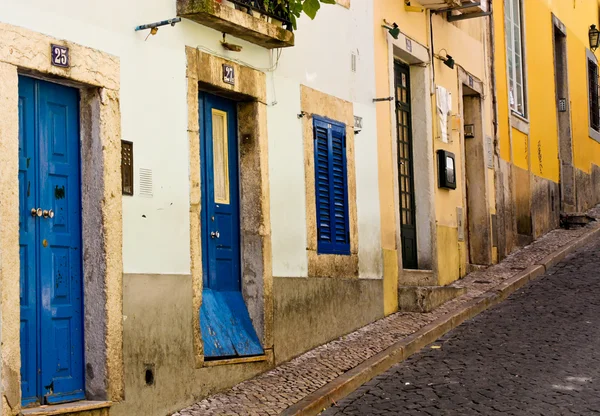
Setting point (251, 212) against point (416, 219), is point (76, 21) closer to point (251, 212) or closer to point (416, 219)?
point (251, 212)

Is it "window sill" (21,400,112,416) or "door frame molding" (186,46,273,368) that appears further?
"door frame molding" (186,46,273,368)

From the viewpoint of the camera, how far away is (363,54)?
39.9 feet

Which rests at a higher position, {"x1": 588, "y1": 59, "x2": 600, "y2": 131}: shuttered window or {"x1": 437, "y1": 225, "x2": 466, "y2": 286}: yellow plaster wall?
{"x1": 588, "y1": 59, "x2": 600, "y2": 131}: shuttered window

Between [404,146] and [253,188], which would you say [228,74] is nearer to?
[253,188]

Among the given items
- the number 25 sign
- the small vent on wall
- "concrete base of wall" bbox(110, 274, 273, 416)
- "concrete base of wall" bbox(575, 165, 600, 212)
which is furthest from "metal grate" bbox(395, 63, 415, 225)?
"concrete base of wall" bbox(575, 165, 600, 212)

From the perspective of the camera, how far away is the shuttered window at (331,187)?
35.7 ft

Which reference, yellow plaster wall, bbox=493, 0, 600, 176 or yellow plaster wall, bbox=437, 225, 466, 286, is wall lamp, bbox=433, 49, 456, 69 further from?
yellow plaster wall, bbox=493, 0, 600, 176

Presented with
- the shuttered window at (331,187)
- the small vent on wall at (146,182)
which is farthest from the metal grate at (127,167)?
the shuttered window at (331,187)

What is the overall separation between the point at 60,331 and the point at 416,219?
7.34 meters

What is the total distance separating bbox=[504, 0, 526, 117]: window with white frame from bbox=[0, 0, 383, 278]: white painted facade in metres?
6.67

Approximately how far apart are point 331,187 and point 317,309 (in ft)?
4.48

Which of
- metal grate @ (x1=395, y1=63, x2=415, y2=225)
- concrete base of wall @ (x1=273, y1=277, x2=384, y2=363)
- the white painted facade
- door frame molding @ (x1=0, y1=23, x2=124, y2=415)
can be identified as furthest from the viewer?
metal grate @ (x1=395, y1=63, x2=415, y2=225)

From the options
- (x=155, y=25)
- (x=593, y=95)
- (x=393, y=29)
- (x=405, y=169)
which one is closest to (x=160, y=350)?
(x=155, y=25)

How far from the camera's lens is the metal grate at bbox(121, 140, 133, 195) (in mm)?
7773
